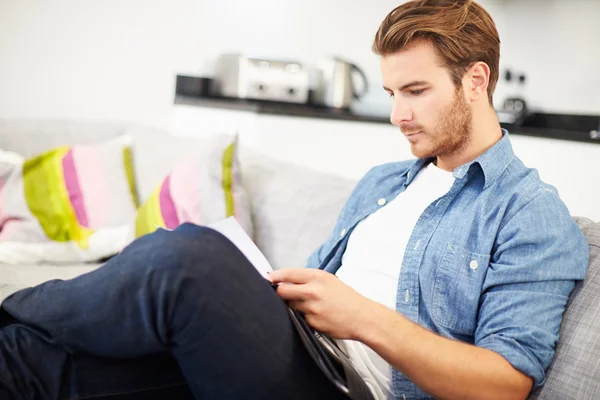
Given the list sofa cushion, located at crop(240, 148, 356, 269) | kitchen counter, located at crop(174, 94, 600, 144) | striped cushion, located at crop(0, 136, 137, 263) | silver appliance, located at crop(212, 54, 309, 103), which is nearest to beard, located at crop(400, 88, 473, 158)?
sofa cushion, located at crop(240, 148, 356, 269)

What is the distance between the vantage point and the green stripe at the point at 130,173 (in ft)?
8.62

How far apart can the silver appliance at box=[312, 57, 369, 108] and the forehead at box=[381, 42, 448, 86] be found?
1.92 metres

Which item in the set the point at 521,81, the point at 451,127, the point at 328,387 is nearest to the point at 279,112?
the point at 521,81

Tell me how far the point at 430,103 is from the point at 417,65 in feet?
0.26

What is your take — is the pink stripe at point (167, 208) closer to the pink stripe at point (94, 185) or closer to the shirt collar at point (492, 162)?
the pink stripe at point (94, 185)

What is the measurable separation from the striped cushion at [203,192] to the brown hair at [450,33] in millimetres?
796

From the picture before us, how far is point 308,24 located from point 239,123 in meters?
0.85

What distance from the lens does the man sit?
1121 mm

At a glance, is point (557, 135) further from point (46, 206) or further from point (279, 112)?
point (46, 206)

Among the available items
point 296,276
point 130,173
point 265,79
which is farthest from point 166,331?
point 265,79

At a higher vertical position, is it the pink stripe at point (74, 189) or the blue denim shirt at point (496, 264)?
the blue denim shirt at point (496, 264)

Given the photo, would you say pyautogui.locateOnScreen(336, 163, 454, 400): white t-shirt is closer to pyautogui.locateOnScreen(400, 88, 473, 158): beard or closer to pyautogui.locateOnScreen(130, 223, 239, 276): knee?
pyautogui.locateOnScreen(400, 88, 473, 158): beard

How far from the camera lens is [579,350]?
122 centimetres

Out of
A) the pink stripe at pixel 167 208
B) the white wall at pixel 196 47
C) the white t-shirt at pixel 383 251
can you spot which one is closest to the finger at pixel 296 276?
the white t-shirt at pixel 383 251
